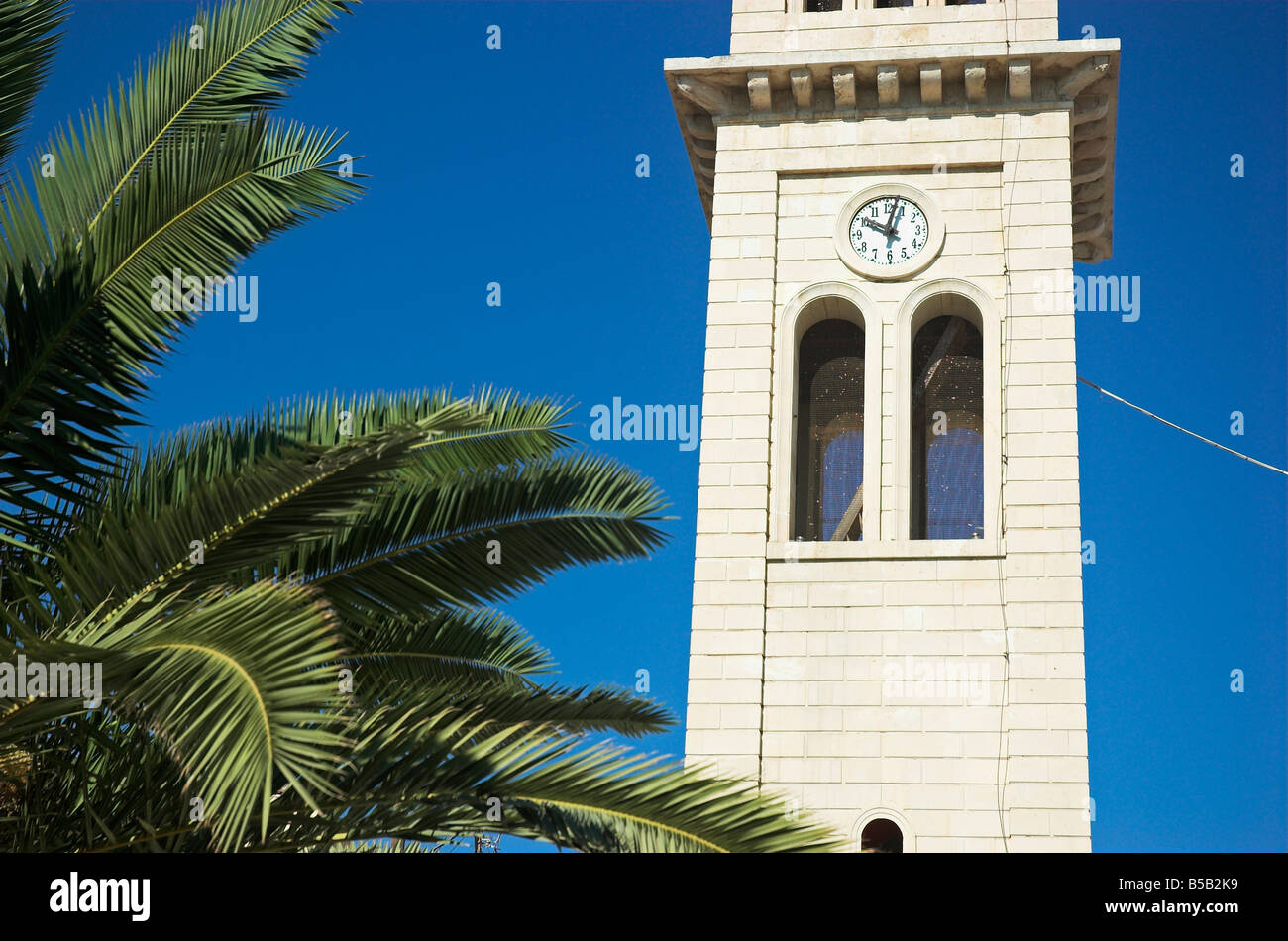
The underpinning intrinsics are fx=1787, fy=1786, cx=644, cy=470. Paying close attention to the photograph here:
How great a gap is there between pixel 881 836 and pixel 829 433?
5546mm

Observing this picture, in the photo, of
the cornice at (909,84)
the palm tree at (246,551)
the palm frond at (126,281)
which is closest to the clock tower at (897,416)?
the cornice at (909,84)

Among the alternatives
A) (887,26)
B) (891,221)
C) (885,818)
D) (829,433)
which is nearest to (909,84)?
(887,26)

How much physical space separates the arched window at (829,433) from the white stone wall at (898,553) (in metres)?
0.92

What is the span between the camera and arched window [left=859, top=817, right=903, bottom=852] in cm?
1933

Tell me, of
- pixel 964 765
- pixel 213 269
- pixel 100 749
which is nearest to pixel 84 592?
pixel 100 749

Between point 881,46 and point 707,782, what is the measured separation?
15.9 m

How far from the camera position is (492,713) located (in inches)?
396

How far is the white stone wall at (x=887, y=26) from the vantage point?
22609 mm

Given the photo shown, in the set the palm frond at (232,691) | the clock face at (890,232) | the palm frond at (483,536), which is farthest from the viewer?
the clock face at (890,232)

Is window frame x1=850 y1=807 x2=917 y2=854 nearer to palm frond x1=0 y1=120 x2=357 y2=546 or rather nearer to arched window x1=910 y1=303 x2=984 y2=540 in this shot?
arched window x1=910 y1=303 x2=984 y2=540

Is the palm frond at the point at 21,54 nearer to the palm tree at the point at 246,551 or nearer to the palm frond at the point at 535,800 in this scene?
the palm tree at the point at 246,551

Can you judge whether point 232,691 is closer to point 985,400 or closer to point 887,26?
point 985,400
